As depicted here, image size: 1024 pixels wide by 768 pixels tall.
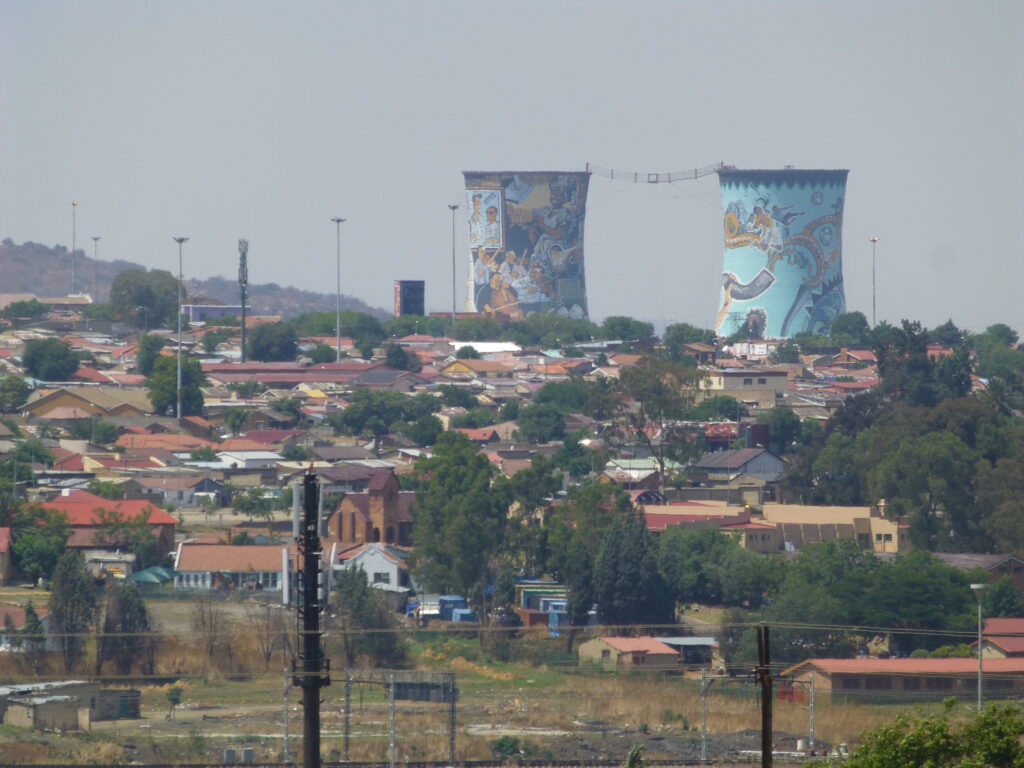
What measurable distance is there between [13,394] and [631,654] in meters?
23.0

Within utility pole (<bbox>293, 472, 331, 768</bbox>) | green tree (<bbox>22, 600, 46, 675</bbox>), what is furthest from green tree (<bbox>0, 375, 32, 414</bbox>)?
utility pole (<bbox>293, 472, 331, 768</bbox>)

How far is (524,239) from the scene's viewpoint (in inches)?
3162

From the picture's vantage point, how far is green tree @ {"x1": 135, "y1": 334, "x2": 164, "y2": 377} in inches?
1933

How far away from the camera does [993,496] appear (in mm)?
30781

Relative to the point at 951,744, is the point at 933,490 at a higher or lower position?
lower

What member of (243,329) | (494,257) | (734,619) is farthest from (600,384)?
(494,257)

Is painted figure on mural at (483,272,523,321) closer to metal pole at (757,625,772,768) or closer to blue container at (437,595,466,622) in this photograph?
blue container at (437,595,466,622)

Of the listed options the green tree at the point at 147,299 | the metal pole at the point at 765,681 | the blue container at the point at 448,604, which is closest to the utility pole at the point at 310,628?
the metal pole at the point at 765,681

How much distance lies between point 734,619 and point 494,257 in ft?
183

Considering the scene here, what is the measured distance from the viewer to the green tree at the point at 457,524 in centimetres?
2711

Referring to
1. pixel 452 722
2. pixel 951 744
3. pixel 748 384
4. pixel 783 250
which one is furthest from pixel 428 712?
pixel 783 250

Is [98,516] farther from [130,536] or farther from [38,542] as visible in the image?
[38,542]

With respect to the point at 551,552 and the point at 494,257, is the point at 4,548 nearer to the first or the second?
the point at 551,552

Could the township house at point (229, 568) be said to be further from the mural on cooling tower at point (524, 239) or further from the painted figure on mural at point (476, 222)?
the painted figure on mural at point (476, 222)
